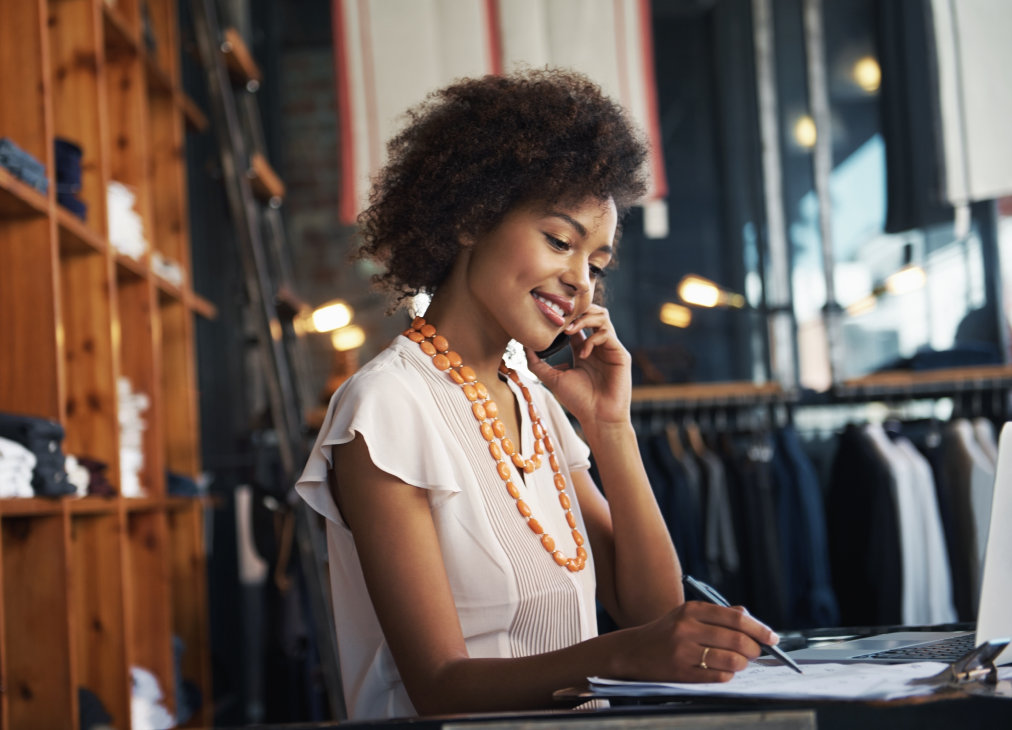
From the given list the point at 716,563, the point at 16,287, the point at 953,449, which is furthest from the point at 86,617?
the point at 953,449

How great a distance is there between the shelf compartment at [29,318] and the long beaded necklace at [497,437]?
47.4 inches

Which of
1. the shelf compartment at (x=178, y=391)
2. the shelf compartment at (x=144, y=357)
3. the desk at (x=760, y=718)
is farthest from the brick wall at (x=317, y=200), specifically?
the desk at (x=760, y=718)

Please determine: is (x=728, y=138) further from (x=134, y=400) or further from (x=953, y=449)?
(x=134, y=400)

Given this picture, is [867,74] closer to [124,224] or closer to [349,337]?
[349,337]

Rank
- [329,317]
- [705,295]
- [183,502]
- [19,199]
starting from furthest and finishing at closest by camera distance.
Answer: [705,295]
[329,317]
[183,502]
[19,199]

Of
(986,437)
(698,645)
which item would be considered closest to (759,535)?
(986,437)

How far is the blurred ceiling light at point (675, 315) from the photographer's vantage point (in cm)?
441

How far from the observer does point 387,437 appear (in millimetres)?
1272

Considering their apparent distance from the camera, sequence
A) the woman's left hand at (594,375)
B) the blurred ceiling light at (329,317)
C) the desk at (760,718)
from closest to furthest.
→ the desk at (760,718)
the woman's left hand at (594,375)
the blurred ceiling light at (329,317)

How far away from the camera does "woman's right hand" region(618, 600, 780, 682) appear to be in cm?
89

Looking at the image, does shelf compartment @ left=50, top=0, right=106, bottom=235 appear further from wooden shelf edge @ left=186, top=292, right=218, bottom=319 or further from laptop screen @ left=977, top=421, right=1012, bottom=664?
laptop screen @ left=977, top=421, right=1012, bottom=664

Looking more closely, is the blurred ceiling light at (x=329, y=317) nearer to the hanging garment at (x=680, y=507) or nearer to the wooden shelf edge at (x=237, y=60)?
the wooden shelf edge at (x=237, y=60)

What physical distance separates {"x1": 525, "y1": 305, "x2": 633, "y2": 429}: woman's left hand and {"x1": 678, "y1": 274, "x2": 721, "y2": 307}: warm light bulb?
2874mm

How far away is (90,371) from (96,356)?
0.15 ft
